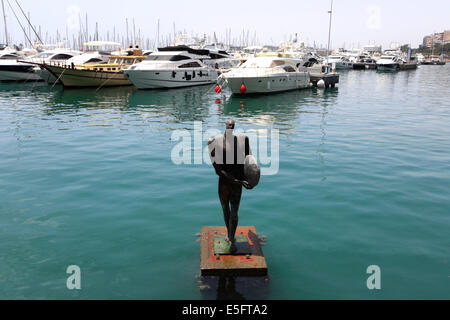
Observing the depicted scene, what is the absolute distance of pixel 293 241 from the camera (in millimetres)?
6445

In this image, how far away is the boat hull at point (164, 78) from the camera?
3234 cm

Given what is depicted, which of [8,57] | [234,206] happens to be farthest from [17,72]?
[234,206]

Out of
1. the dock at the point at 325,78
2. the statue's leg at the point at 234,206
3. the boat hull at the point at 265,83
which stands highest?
the dock at the point at 325,78

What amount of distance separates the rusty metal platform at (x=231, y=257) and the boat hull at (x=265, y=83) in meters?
23.8

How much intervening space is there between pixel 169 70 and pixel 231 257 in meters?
30.7

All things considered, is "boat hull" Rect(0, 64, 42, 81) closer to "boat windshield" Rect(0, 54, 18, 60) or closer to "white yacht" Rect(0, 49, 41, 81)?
"white yacht" Rect(0, 49, 41, 81)

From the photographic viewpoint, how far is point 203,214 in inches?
298

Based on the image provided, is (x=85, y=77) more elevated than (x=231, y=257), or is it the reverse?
(x=85, y=77)

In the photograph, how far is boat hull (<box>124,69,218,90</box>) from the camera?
3234cm

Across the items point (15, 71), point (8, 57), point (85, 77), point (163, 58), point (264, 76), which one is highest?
point (8, 57)

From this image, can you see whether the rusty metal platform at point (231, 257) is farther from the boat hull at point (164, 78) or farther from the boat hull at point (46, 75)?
the boat hull at point (46, 75)

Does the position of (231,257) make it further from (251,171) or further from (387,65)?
(387,65)

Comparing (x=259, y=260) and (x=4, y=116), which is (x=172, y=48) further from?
(x=259, y=260)

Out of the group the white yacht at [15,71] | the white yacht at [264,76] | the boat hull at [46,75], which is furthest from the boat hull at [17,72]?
the white yacht at [264,76]
